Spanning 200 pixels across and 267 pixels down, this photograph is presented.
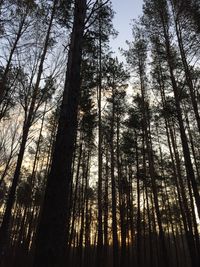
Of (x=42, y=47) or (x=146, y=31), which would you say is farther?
(x=146, y=31)

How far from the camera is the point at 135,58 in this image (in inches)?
582

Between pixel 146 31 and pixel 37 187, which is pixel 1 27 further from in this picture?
pixel 37 187

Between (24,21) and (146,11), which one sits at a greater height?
(146,11)

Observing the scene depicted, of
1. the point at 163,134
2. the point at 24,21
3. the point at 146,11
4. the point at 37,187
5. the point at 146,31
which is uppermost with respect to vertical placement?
the point at 146,11

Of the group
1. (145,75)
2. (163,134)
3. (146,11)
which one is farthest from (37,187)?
(146,11)

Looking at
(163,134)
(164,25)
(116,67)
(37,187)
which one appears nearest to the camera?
(164,25)

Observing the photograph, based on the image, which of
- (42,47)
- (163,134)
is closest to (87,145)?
(163,134)

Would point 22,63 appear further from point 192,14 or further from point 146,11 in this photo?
point 192,14

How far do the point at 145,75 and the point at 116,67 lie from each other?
2.06 metres

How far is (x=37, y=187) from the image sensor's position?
22.6 meters

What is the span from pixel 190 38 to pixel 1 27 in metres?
8.17

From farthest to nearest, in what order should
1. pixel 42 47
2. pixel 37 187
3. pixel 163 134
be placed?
pixel 37 187, pixel 163 134, pixel 42 47

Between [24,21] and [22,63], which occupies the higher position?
[24,21]

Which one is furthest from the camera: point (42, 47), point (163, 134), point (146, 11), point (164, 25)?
point (163, 134)
